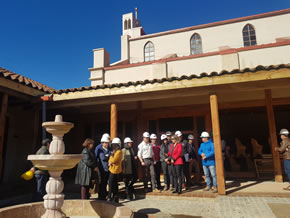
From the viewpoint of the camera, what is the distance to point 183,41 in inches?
754

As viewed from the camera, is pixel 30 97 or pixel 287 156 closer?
pixel 287 156

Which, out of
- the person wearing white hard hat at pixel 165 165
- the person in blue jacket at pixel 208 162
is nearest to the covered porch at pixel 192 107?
the person in blue jacket at pixel 208 162

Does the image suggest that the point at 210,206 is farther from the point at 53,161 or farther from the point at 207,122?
the point at 207,122

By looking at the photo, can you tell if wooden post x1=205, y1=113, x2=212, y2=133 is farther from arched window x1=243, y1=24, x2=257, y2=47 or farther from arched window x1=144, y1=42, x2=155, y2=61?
arched window x1=144, y1=42, x2=155, y2=61

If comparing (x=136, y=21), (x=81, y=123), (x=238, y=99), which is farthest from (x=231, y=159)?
(x=136, y=21)

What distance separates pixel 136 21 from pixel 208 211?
142 feet

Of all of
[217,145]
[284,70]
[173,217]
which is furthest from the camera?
[217,145]

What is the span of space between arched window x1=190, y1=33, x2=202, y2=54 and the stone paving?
Result: 50.7 feet

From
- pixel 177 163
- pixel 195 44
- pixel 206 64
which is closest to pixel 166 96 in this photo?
pixel 177 163

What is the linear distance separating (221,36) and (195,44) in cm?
216

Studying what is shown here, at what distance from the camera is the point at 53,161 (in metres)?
3.27

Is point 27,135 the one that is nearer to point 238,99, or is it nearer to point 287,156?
point 238,99

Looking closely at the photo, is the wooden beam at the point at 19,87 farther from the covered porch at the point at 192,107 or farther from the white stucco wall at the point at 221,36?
the white stucco wall at the point at 221,36

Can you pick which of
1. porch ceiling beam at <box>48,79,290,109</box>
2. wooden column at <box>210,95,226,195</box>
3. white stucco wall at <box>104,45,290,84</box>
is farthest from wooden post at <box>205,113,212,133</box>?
white stucco wall at <box>104,45,290,84</box>
